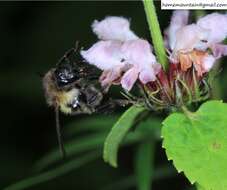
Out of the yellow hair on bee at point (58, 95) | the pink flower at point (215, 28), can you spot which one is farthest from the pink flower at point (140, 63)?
the yellow hair on bee at point (58, 95)

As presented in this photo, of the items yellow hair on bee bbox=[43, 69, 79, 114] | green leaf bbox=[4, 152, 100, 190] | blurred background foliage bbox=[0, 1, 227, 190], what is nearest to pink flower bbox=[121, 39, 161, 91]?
yellow hair on bee bbox=[43, 69, 79, 114]

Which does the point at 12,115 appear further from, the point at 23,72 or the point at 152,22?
the point at 152,22

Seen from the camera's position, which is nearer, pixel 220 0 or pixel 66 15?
pixel 220 0

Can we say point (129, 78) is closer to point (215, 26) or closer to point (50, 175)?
point (215, 26)

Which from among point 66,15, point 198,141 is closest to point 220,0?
point 198,141

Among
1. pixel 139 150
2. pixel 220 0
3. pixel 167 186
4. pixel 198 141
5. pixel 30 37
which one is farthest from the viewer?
pixel 30 37

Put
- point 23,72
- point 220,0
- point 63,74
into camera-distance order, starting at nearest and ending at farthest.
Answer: point 220,0, point 63,74, point 23,72

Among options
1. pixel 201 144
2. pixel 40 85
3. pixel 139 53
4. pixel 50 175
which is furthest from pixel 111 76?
pixel 40 85
